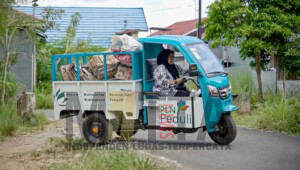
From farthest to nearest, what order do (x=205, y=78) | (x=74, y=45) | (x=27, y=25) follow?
(x=74, y=45) < (x=27, y=25) < (x=205, y=78)

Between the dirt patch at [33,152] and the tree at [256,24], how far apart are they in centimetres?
654

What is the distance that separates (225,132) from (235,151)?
556 mm

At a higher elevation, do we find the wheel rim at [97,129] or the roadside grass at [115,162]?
the wheel rim at [97,129]

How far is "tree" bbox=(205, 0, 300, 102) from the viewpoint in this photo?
49.5 ft

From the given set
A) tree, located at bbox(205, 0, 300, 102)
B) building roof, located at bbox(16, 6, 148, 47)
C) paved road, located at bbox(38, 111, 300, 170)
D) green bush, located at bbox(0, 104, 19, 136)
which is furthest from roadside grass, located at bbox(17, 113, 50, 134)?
building roof, located at bbox(16, 6, 148, 47)

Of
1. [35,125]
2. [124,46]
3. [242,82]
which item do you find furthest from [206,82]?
[242,82]

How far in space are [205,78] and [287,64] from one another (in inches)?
301

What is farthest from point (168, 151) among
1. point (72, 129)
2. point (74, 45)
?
point (74, 45)

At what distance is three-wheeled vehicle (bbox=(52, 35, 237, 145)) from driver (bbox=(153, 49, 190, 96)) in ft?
0.51

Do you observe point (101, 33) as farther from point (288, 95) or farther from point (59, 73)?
point (59, 73)

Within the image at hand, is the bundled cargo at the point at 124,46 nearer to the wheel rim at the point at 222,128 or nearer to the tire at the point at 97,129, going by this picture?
the tire at the point at 97,129

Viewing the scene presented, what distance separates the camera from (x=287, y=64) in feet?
51.9

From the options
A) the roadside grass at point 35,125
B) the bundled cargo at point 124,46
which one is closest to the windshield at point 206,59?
the bundled cargo at point 124,46

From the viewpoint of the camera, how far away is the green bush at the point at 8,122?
465 inches
